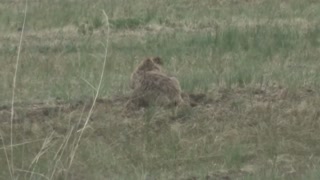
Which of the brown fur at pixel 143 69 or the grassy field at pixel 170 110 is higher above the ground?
the brown fur at pixel 143 69

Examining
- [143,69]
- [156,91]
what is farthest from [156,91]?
[143,69]

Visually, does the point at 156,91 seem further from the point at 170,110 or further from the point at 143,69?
the point at 143,69

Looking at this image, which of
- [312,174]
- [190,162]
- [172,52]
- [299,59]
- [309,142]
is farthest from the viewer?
[172,52]

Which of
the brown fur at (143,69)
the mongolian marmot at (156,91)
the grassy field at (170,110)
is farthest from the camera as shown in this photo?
the brown fur at (143,69)

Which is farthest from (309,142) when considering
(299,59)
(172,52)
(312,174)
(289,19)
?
(289,19)

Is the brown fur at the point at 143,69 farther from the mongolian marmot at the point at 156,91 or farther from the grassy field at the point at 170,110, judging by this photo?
the grassy field at the point at 170,110

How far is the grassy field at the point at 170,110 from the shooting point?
624 cm

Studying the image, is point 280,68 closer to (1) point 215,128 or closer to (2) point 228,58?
(2) point 228,58

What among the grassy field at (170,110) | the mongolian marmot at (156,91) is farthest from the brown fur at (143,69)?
the grassy field at (170,110)

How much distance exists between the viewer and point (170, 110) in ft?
25.7

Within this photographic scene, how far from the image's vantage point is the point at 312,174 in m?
5.70

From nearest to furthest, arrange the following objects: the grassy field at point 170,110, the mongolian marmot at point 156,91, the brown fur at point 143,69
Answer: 1. the grassy field at point 170,110
2. the mongolian marmot at point 156,91
3. the brown fur at point 143,69

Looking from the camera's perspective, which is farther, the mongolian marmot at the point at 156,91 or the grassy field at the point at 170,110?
the mongolian marmot at the point at 156,91

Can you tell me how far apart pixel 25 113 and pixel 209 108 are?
1.76 metres
